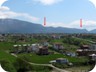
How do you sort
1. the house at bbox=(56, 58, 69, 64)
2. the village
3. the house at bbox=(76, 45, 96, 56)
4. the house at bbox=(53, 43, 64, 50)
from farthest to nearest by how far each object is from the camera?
1. the house at bbox=(53, 43, 64, 50)
2. the house at bbox=(76, 45, 96, 56)
3. the village
4. the house at bbox=(56, 58, 69, 64)

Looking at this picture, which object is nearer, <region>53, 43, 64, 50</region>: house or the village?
the village

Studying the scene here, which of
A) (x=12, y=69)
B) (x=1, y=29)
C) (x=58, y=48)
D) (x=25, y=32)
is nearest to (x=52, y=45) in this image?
(x=58, y=48)

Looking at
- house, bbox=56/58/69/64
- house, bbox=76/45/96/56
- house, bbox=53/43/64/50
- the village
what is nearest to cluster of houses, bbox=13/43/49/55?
the village

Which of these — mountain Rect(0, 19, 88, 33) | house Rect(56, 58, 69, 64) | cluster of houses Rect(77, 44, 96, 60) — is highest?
mountain Rect(0, 19, 88, 33)

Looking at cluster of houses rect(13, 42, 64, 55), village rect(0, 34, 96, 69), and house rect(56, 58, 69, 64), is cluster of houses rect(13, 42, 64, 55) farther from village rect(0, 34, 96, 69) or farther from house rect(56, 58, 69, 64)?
house rect(56, 58, 69, 64)

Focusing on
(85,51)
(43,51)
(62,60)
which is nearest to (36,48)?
(43,51)

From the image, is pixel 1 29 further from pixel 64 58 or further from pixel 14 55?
pixel 64 58

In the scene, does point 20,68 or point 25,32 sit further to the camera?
point 25,32

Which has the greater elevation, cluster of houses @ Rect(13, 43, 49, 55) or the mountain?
the mountain

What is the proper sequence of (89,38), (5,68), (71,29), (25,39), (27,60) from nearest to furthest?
(5,68) → (27,60) → (71,29) → (25,39) → (89,38)

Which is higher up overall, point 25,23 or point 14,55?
point 25,23

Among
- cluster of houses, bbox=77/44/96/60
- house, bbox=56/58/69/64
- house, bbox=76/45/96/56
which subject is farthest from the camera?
house, bbox=76/45/96/56
